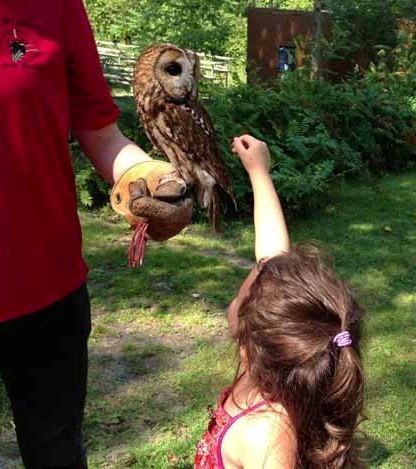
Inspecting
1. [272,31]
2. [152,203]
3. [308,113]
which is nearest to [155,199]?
[152,203]

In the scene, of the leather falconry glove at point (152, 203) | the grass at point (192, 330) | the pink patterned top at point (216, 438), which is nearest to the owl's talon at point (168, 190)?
the leather falconry glove at point (152, 203)

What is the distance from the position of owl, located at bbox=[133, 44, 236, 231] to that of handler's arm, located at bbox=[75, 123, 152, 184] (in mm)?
1092

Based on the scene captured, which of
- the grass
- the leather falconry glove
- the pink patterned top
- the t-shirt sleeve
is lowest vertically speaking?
the grass

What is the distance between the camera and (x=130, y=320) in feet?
13.2

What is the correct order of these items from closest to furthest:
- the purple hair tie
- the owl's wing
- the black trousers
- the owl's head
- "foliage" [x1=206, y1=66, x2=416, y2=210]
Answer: the purple hair tie
the black trousers
the owl's head
the owl's wing
"foliage" [x1=206, y1=66, x2=416, y2=210]

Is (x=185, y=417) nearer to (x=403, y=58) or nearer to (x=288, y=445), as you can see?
(x=288, y=445)

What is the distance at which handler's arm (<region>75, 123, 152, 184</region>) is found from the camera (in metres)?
1.76

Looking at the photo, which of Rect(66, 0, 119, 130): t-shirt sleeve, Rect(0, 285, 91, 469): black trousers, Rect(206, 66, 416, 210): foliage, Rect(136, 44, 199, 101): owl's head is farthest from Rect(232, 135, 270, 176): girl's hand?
Rect(206, 66, 416, 210): foliage

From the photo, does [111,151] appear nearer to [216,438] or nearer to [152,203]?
[152,203]

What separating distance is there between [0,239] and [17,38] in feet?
1.33

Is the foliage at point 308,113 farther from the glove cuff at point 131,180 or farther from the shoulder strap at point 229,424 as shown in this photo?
the shoulder strap at point 229,424

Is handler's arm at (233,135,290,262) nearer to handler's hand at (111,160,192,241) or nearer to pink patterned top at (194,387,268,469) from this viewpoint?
handler's hand at (111,160,192,241)

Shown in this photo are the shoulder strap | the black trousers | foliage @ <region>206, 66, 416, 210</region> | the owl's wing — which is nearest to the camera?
the shoulder strap

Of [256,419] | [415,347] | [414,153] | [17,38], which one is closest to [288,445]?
[256,419]
